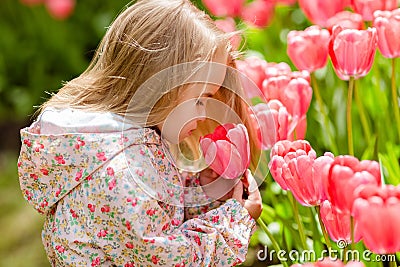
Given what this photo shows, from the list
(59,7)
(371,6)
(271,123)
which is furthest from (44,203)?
(59,7)

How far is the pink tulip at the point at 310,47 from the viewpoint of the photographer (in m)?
1.87

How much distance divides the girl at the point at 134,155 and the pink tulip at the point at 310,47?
185 mm

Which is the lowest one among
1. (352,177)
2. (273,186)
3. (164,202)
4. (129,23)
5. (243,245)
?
(273,186)

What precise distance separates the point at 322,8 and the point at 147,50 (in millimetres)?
592

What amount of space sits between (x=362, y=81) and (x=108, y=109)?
1088mm

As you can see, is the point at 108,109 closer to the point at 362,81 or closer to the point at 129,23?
the point at 129,23

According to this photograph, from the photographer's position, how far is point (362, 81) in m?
2.61

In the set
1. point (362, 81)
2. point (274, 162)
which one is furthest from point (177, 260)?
point (362, 81)

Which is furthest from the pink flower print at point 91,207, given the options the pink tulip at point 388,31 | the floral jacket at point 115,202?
the pink tulip at point 388,31

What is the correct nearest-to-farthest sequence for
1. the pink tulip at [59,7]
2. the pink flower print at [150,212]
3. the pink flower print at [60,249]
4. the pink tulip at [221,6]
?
the pink flower print at [150,212] < the pink flower print at [60,249] < the pink tulip at [221,6] < the pink tulip at [59,7]

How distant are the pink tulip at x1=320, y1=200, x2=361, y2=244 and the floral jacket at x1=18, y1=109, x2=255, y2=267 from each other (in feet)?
0.79

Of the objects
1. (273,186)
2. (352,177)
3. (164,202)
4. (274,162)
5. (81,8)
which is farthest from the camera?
(81,8)

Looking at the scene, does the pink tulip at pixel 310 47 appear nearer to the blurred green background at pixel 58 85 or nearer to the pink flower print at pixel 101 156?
the blurred green background at pixel 58 85

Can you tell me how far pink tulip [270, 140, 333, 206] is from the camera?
60.8 inches
